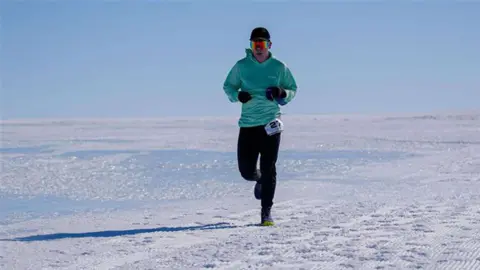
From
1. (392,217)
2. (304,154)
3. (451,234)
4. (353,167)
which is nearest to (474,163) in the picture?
(353,167)

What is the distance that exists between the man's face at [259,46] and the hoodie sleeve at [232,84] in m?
0.22

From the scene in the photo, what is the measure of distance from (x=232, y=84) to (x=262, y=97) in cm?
29

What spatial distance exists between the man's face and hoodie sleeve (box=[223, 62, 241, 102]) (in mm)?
216

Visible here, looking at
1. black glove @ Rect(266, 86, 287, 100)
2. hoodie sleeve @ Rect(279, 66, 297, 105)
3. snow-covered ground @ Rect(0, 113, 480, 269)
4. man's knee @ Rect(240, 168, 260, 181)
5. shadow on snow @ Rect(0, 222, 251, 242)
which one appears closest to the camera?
snow-covered ground @ Rect(0, 113, 480, 269)

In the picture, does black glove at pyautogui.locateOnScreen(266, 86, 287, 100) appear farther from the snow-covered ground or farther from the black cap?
the snow-covered ground

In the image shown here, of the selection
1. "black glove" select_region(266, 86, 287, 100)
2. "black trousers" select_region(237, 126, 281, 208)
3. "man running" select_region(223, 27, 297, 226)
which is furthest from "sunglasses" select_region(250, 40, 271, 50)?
"black trousers" select_region(237, 126, 281, 208)

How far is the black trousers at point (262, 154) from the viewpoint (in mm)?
5250

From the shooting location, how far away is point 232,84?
5312 millimetres

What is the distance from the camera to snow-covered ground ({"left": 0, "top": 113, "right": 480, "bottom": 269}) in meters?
3.96

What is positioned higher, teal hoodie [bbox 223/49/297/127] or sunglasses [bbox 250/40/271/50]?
sunglasses [bbox 250/40/271/50]

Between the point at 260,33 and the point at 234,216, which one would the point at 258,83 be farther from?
the point at 234,216

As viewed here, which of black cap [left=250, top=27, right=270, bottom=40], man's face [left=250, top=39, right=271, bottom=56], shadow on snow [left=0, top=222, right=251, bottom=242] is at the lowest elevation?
shadow on snow [left=0, top=222, right=251, bottom=242]

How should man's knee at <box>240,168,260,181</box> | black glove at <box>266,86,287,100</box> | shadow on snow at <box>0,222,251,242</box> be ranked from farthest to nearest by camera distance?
man's knee at <box>240,168,260,181</box>
black glove at <box>266,86,287,100</box>
shadow on snow at <box>0,222,251,242</box>

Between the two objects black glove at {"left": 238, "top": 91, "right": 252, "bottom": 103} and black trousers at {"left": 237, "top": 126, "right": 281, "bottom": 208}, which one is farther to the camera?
black trousers at {"left": 237, "top": 126, "right": 281, "bottom": 208}
